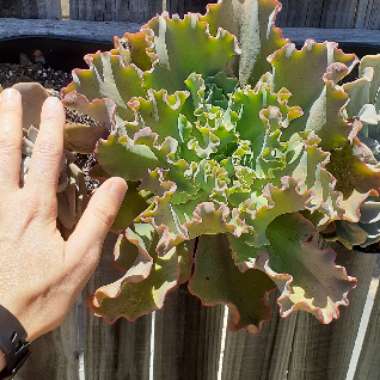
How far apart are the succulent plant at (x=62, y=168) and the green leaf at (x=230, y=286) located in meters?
0.22

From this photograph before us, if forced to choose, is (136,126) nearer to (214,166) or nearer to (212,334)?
(214,166)

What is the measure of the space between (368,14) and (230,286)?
1.56 meters

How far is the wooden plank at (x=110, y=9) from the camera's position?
2.26 m

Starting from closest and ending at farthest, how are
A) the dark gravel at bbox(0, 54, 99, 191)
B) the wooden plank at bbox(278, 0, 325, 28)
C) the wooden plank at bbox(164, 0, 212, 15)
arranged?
the dark gravel at bbox(0, 54, 99, 191), the wooden plank at bbox(164, 0, 212, 15), the wooden plank at bbox(278, 0, 325, 28)

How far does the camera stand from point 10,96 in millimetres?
1081

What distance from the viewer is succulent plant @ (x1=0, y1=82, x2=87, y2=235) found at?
1.11 m

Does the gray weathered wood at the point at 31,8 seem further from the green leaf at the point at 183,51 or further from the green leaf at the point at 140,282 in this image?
the green leaf at the point at 140,282

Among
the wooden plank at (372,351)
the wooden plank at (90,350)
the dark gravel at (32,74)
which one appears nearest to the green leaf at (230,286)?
the wooden plank at (90,350)

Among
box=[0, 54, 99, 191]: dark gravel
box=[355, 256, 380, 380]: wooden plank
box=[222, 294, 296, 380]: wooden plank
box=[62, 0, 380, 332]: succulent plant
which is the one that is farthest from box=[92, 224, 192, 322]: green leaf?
box=[0, 54, 99, 191]: dark gravel

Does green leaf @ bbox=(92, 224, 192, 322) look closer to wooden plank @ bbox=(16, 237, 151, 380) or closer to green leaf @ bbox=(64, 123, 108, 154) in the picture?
green leaf @ bbox=(64, 123, 108, 154)

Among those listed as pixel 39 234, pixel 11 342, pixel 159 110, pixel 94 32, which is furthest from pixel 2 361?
pixel 94 32

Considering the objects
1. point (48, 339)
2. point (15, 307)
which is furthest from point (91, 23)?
point (15, 307)

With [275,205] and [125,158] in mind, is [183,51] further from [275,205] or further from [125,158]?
[275,205]

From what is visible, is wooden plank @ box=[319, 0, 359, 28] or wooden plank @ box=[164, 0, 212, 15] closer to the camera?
wooden plank @ box=[164, 0, 212, 15]
